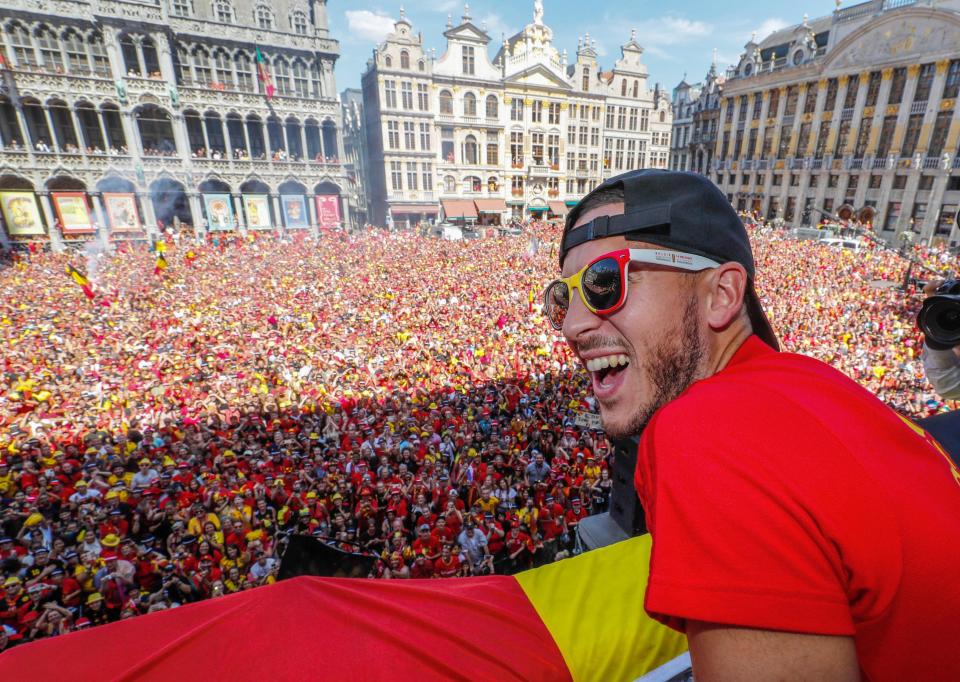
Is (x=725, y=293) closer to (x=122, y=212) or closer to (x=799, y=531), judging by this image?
(x=799, y=531)

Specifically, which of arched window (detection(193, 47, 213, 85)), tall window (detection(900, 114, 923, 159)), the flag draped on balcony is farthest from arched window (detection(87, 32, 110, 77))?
tall window (detection(900, 114, 923, 159))

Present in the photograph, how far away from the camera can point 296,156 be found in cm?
3703

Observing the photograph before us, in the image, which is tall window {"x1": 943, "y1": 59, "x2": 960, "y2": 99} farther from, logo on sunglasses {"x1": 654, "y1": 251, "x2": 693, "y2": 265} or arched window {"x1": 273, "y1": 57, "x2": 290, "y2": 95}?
logo on sunglasses {"x1": 654, "y1": 251, "x2": 693, "y2": 265}

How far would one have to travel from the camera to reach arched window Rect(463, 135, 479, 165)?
42.3 metres

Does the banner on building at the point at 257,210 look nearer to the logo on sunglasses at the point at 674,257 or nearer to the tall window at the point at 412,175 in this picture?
the tall window at the point at 412,175

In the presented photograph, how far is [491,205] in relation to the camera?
4353 centimetres

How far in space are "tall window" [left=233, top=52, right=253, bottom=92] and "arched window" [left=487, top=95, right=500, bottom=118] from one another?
19.1 metres

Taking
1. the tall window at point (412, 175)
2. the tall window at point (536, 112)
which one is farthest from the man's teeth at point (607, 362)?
the tall window at point (536, 112)

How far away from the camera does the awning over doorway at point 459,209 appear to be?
137 ft

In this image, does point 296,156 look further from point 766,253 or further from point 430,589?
point 430,589

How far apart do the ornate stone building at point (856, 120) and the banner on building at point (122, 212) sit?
51539 millimetres

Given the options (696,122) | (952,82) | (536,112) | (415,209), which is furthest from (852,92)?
(415,209)

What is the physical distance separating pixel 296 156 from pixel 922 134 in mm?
46607

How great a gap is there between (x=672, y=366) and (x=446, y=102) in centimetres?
4442
